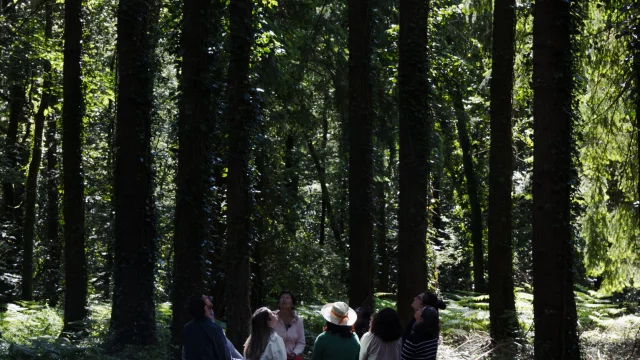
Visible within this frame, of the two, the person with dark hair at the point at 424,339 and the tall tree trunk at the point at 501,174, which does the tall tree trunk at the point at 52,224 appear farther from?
the person with dark hair at the point at 424,339

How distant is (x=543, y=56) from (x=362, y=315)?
15.0 feet

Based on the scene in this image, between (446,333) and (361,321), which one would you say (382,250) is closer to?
(446,333)

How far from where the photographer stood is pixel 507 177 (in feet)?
52.3

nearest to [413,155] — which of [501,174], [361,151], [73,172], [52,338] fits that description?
[361,151]

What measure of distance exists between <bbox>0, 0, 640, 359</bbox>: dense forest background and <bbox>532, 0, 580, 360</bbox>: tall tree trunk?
0.08 ft

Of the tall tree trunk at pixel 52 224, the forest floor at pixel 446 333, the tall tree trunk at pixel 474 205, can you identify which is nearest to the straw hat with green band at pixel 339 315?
the forest floor at pixel 446 333

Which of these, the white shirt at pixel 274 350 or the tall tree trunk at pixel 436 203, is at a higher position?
the tall tree trunk at pixel 436 203

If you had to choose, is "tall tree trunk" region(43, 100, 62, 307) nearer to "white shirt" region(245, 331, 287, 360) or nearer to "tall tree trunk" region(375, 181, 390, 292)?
"tall tree trunk" region(375, 181, 390, 292)

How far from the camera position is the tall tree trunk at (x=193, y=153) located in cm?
1262

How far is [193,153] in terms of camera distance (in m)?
12.8

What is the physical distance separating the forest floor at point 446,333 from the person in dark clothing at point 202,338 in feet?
14.9

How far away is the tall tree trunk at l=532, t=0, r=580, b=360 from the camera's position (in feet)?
32.4

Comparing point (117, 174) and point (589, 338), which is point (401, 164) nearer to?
point (117, 174)

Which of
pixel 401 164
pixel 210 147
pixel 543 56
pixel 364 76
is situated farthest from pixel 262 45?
pixel 543 56
